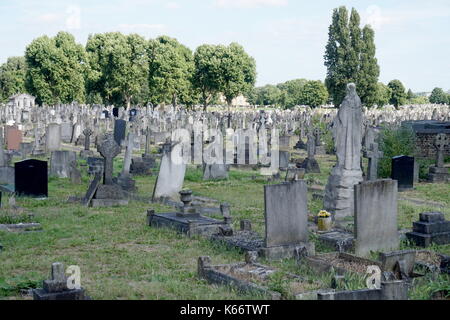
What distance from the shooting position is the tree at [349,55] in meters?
65.0

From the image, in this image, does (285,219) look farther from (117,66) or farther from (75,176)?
(117,66)

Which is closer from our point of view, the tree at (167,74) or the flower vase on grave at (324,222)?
the flower vase on grave at (324,222)

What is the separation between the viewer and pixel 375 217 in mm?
10492

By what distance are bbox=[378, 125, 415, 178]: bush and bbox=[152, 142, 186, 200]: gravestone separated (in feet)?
23.2

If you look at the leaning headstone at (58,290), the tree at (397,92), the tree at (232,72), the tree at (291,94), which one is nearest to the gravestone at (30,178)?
the leaning headstone at (58,290)

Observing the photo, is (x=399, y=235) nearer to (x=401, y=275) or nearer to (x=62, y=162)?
(x=401, y=275)

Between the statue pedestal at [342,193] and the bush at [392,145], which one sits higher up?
the bush at [392,145]

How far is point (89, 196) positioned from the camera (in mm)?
15531

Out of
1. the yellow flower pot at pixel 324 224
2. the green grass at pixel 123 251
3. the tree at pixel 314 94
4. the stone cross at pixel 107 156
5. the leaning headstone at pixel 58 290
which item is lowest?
the green grass at pixel 123 251

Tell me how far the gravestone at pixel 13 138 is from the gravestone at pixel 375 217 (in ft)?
65.0

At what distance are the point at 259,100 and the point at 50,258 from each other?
134 metres

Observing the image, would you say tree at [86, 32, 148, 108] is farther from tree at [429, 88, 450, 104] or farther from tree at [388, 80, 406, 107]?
tree at [429, 88, 450, 104]

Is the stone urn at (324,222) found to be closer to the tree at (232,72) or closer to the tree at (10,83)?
the tree at (232,72)
